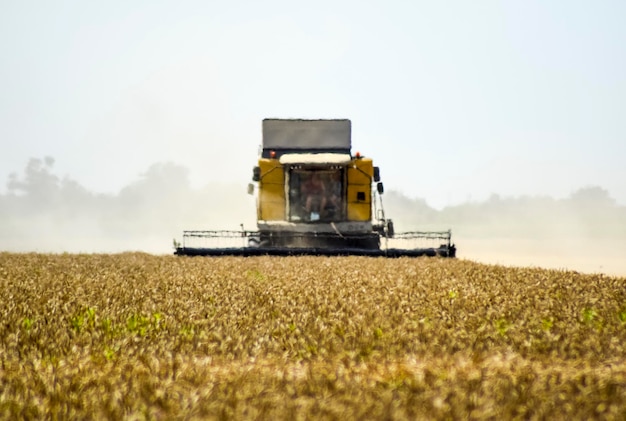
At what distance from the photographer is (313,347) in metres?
4.78

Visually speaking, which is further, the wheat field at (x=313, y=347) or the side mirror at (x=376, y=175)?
the side mirror at (x=376, y=175)

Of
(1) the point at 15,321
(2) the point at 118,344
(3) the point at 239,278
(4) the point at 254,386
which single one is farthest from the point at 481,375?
(3) the point at 239,278

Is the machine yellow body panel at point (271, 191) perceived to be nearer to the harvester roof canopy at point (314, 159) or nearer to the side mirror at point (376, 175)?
the harvester roof canopy at point (314, 159)

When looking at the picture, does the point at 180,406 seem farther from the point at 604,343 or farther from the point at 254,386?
the point at 604,343

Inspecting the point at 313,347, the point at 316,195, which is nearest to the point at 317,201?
the point at 316,195

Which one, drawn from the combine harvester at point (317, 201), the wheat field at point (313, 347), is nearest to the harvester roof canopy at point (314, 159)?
the combine harvester at point (317, 201)

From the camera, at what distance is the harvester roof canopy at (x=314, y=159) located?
18.2m

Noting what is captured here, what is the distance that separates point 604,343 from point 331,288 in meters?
3.75

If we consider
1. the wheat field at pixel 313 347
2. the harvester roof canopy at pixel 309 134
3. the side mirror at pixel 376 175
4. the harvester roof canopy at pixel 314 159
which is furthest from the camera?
the harvester roof canopy at pixel 309 134

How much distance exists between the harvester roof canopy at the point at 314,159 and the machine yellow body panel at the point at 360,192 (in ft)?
1.72

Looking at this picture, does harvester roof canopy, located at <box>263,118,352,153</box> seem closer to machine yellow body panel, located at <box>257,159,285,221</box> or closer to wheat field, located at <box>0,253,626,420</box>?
machine yellow body panel, located at <box>257,159,285,221</box>

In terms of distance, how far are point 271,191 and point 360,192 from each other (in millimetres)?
2335

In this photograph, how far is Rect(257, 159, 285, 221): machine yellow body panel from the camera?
1878 cm

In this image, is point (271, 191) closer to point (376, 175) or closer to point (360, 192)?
point (360, 192)
